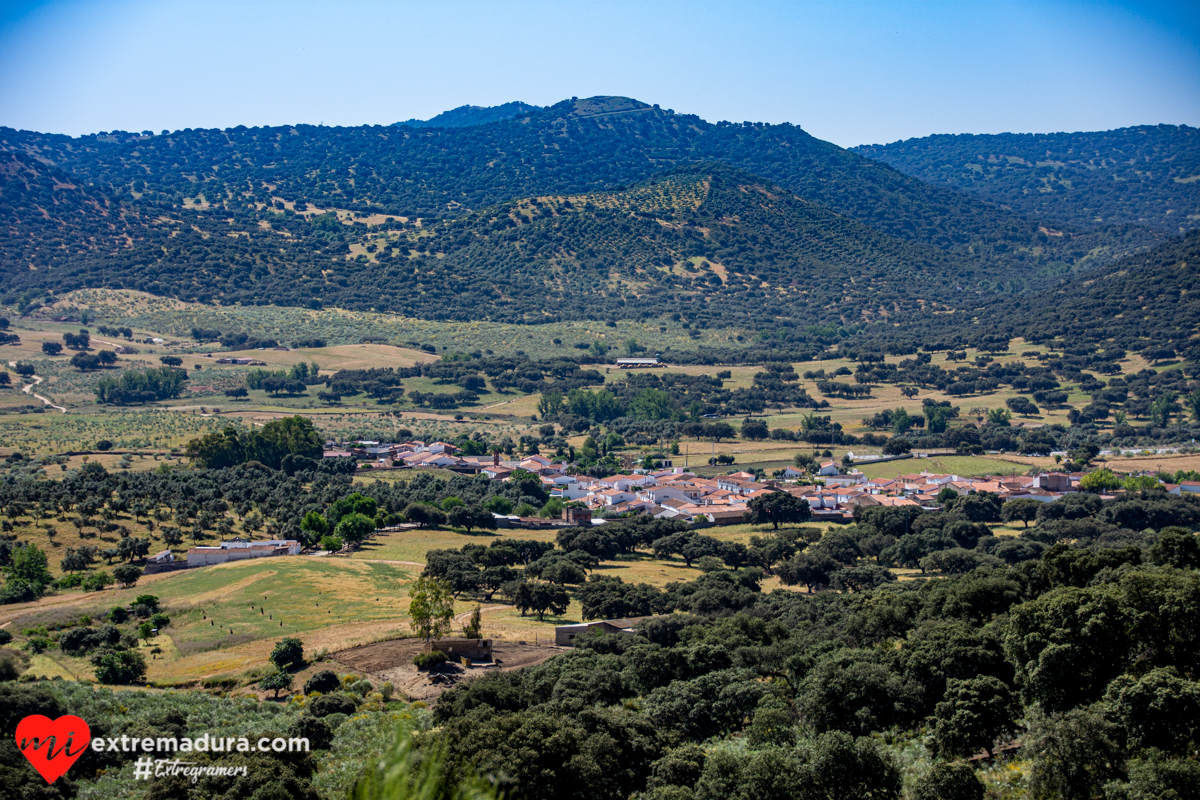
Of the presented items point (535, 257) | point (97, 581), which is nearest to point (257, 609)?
point (97, 581)

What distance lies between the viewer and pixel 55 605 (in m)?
33.9

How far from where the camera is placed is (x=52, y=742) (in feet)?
57.5

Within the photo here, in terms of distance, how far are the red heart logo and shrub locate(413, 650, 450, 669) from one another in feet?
36.5

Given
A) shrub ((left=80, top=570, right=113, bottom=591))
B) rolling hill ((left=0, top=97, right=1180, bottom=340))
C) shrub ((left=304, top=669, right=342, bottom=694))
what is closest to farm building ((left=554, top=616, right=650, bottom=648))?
shrub ((left=304, top=669, right=342, bottom=694))

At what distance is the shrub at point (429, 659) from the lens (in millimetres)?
28172

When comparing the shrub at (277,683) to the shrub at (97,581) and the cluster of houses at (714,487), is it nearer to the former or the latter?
the shrub at (97,581)

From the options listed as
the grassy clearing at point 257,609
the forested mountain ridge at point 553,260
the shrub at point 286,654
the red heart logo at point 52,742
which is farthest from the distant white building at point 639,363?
the red heart logo at point 52,742

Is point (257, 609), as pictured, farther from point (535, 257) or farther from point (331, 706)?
point (535, 257)

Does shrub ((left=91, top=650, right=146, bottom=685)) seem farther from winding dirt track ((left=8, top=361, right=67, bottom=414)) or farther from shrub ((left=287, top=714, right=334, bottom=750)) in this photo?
winding dirt track ((left=8, top=361, right=67, bottom=414))

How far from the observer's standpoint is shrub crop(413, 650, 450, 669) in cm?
2817

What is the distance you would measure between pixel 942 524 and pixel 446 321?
97.4 metres

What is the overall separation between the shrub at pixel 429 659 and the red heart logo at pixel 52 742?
11.1m

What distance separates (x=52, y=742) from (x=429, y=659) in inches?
472

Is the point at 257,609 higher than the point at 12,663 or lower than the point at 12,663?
lower
